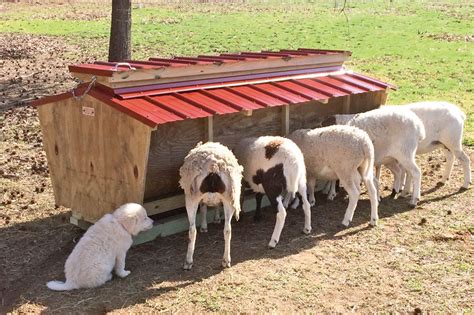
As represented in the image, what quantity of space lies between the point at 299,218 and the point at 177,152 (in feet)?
6.45

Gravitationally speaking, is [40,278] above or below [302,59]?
below

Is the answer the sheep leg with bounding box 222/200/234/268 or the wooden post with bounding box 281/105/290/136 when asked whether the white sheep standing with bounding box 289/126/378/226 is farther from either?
the sheep leg with bounding box 222/200/234/268

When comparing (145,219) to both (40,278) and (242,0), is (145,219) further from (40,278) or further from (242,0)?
(242,0)

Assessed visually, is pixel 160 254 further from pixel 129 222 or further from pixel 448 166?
pixel 448 166

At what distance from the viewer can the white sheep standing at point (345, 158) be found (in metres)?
7.84

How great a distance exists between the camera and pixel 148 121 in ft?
21.5

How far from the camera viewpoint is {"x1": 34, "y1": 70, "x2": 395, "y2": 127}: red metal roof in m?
6.94

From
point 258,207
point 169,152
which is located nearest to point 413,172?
point 258,207

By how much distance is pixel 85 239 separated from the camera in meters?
6.37

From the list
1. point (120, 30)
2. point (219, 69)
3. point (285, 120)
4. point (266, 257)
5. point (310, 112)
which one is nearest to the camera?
point (266, 257)

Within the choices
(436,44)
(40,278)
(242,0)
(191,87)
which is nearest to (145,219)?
(40,278)

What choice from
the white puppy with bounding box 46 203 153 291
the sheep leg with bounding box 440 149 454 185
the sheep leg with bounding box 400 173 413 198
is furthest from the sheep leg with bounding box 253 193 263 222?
the sheep leg with bounding box 440 149 454 185

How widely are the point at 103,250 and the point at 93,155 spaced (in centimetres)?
158

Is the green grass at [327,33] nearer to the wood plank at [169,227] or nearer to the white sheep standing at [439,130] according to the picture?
the white sheep standing at [439,130]
